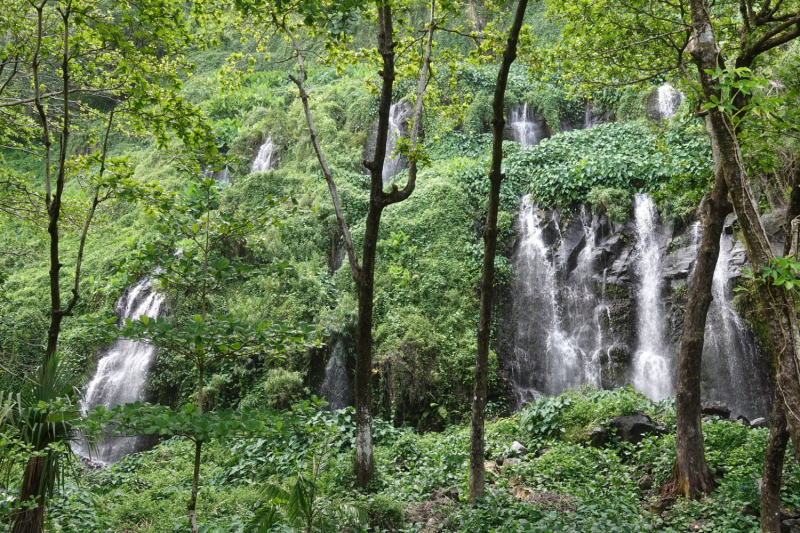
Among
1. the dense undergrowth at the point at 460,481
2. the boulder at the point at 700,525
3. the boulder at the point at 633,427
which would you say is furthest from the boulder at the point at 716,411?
the boulder at the point at 700,525

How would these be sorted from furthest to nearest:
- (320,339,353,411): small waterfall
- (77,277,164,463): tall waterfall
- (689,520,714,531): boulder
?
(77,277,164,463): tall waterfall → (320,339,353,411): small waterfall → (689,520,714,531): boulder

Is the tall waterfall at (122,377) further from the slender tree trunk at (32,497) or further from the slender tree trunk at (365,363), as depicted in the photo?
the slender tree trunk at (32,497)

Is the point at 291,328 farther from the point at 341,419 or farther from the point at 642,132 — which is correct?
the point at 642,132

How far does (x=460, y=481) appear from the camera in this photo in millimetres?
6762

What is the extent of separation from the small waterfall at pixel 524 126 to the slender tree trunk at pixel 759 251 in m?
13.4

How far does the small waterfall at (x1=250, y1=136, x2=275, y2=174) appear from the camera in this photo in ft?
59.0

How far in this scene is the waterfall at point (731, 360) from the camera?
954 cm

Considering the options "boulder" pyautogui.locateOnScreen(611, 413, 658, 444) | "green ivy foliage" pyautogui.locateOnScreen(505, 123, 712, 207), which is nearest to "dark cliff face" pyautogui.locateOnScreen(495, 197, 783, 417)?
"green ivy foliage" pyautogui.locateOnScreen(505, 123, 712, 207)

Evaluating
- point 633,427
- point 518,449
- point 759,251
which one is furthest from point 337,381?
point 759,251

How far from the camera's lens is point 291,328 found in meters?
4.15

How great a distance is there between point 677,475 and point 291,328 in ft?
15.4

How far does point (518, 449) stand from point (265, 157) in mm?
13802

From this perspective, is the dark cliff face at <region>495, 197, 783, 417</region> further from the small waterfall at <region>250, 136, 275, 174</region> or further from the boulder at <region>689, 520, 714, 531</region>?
the small waterfall at <region>250, 136, 275, 174</region>

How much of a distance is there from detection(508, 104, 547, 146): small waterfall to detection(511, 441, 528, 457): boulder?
11444 millimetres
